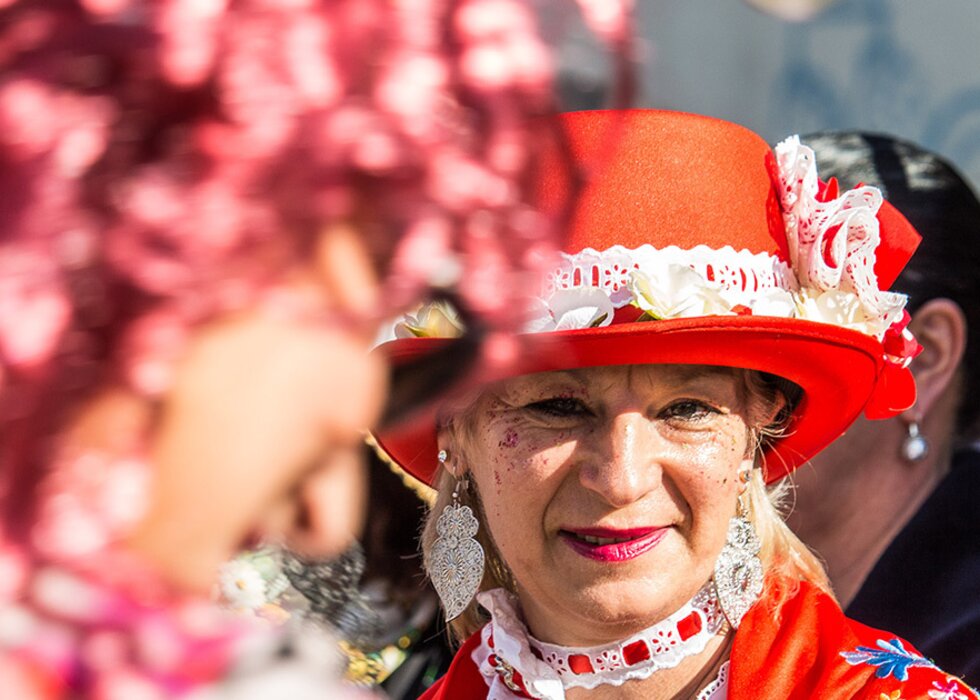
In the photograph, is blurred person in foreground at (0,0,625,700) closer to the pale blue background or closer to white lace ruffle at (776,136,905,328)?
white lace ruffle at (776,136,905,328)

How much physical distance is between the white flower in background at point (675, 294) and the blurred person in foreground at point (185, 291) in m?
1.43

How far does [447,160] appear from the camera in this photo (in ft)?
2.56

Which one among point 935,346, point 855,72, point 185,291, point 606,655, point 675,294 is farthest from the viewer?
point 855,72

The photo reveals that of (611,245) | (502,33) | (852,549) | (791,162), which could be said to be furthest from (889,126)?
(502,33)

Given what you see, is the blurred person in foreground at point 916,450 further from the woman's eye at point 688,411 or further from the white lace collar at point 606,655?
the woman's eye at point 688,411

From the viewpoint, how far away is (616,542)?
226cm

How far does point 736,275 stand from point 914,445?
144cm

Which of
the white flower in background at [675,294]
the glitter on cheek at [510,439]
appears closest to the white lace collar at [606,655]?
the glitter on cheek at [510,439]

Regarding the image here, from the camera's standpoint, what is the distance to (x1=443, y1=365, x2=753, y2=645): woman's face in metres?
2.24

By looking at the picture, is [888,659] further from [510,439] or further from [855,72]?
[855,72]

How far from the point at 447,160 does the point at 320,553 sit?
0.27 meters

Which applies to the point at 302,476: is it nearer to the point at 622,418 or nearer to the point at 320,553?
the point at 320,553

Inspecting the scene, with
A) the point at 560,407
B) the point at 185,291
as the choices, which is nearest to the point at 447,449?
the point at 560,407

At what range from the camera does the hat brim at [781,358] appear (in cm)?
217
